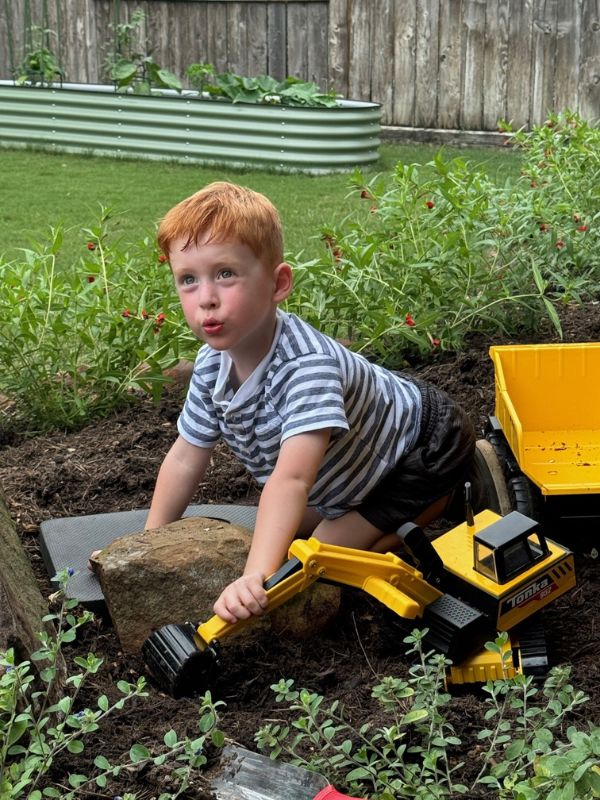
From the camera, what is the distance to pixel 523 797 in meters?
1.52

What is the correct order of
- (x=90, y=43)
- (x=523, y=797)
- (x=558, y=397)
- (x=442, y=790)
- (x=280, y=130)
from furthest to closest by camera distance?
1. (x=90, y=43)
2. (x=280, y=130)
3. (x=558, y=397)
4. (x=442, y=790)
5. (x=523, y=797)

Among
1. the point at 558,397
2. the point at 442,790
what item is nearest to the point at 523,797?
the point at 442,790

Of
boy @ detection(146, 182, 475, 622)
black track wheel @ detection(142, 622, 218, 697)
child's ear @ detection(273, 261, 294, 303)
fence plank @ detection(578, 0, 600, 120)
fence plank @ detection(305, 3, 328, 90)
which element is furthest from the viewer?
fence plank @ detection(305, 3, 328, 90)

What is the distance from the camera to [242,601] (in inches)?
84.4

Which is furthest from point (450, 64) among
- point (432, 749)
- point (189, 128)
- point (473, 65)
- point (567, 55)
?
point (432, 749)

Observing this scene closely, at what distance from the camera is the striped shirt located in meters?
2.47

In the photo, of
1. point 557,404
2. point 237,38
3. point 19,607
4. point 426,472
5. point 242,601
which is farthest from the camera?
point 237,38

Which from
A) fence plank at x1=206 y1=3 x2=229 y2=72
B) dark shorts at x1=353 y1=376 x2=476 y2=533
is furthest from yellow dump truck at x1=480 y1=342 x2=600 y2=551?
fence plank at x1=206 y1=3 x2=229 y2=72

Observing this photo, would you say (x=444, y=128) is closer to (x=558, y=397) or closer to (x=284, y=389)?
(x=558, y=397)

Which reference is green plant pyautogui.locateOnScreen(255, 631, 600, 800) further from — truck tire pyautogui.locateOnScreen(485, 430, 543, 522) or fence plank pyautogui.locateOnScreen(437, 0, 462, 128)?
fence plank pyautogui.locateOnScreen(437, 0, 462, 128)

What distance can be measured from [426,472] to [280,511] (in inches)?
23.8

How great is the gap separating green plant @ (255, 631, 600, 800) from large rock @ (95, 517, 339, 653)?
365 millimetres

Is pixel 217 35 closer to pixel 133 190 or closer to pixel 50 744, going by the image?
pixel 133 190

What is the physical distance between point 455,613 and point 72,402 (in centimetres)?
204
